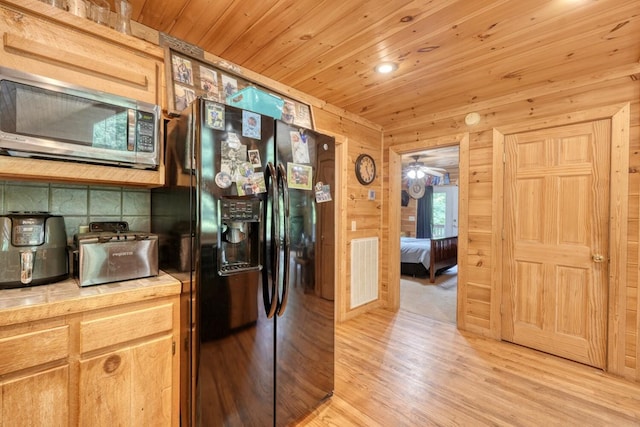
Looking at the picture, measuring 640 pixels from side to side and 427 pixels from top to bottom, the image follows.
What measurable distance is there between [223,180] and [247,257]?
1.36 feet

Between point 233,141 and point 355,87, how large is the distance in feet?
5.51

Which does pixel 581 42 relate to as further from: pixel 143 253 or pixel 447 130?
pixel 143 253

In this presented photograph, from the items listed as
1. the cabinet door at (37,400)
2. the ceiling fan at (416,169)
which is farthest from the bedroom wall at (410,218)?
the cabinet door at (37,400)

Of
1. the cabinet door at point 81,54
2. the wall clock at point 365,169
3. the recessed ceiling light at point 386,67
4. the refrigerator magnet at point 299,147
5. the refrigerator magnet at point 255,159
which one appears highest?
the recessed ceiling light at point 386,67

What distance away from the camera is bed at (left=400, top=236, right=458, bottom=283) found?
16.2ft

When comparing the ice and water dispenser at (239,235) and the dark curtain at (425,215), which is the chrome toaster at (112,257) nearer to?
the ice and water dispenser at (239,235)

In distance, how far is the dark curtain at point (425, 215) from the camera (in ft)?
26.2

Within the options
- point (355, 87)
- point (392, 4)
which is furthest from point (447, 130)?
point (392, 4)

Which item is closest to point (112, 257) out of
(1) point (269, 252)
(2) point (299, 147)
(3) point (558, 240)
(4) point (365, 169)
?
(1) point (269, 252)

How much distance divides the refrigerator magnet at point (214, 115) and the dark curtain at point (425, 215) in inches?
298

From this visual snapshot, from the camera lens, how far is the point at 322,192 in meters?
1.73

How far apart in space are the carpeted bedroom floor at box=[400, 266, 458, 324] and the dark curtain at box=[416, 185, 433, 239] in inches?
97.9

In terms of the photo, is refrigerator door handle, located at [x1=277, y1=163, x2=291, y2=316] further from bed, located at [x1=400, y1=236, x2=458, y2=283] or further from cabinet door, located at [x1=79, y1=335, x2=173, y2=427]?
bed, located at [x1=400, y1=236, x2=458, y2=283]

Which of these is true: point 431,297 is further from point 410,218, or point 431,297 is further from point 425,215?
point 410,218
